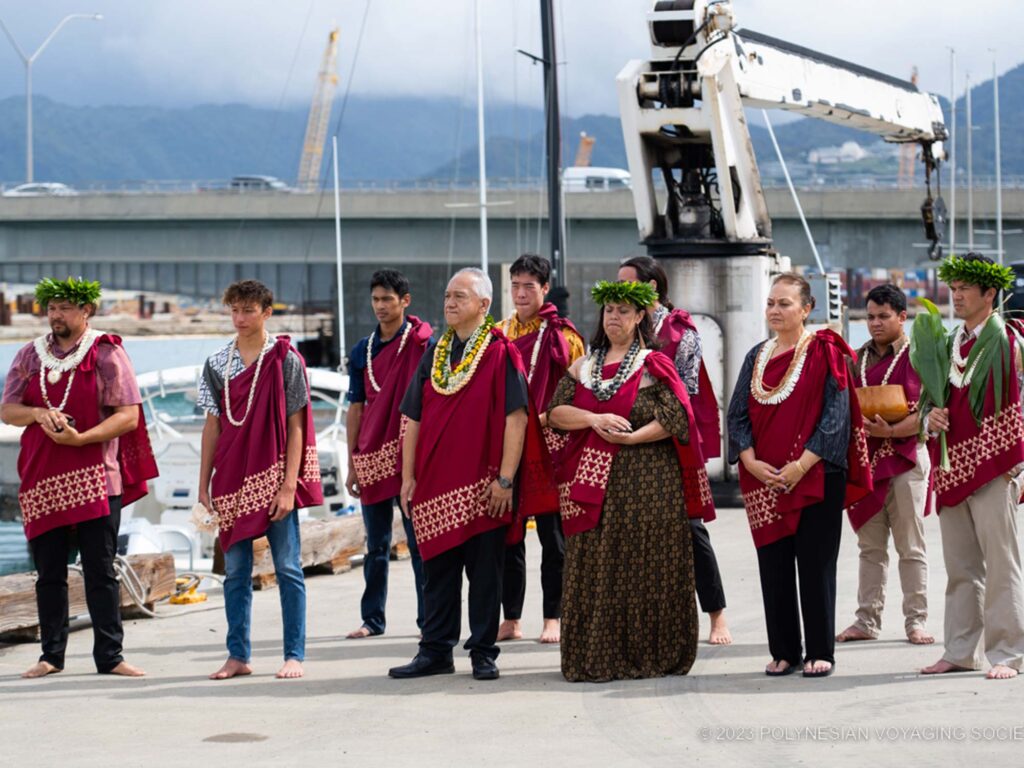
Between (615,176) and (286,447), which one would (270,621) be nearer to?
(286,447)

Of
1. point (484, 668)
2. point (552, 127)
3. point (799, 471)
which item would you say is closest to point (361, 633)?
point (484, 668)

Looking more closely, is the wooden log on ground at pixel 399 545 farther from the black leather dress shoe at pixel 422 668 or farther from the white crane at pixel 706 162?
the black leather dress shoe at pixel 422 668

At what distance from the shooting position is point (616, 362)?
25.0ft

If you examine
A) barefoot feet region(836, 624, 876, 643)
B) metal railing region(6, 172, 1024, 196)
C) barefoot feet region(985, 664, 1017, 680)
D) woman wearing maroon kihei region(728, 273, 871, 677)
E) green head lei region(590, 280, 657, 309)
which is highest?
metal railing region(6, 172, 1024, 196)

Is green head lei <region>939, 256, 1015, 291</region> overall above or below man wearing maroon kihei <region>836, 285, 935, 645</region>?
above

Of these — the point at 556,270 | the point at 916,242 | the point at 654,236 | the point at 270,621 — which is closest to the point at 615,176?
the point at 916,242

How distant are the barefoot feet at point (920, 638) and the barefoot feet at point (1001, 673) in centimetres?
105

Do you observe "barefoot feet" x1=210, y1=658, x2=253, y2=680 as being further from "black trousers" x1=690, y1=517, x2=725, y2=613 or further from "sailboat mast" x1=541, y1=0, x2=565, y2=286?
"sailboat mast" x1=541, y1=0, x2=565, y2=286

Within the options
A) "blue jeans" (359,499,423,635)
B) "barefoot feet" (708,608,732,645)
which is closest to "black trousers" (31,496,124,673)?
"blue jeans" (359,499,423,635)

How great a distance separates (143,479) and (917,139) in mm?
13253

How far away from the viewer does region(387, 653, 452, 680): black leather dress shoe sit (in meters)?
7.78

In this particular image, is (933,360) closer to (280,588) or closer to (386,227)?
(280,588)

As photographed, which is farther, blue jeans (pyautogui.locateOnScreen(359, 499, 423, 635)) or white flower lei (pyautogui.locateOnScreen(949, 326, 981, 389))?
blue jeans (pyautogui.locateOnScreen(359, 499, 423, 635))

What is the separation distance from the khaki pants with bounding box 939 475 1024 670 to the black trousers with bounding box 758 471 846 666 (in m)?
0.51
